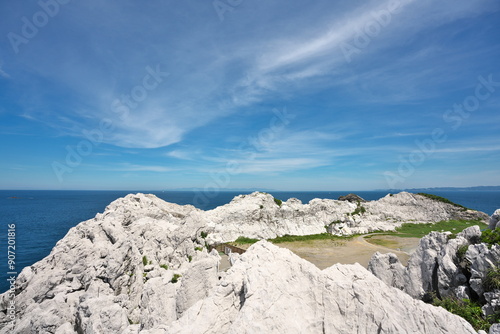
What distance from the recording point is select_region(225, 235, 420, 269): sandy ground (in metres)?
28.9

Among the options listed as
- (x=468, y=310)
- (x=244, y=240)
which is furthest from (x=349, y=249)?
(x=468, y=310)

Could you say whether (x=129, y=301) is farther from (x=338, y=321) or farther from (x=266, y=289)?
(x=338, y=321)

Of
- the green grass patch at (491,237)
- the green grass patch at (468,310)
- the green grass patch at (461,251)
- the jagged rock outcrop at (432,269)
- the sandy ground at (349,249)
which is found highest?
the green grass patch at (491,237)

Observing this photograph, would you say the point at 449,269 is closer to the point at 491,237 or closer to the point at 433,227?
the point at 491,237

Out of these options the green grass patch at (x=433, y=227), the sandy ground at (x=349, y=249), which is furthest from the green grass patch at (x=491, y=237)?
the green grass patch at (x=433, y=227)

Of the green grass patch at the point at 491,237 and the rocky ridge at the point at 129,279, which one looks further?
the green grass patch at the point at 491,237

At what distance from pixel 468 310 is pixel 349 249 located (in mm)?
22586

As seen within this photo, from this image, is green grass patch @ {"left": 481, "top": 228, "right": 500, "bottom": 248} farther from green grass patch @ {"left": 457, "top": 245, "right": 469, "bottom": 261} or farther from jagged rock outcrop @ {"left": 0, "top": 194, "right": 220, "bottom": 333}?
jagged rock outcrop @ {"left": 0, "top": 194, "right": 220, "bottom": 333}

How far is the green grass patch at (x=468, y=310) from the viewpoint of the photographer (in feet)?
37.4

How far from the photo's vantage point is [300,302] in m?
9.41

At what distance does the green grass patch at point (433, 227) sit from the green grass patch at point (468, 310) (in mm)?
33669

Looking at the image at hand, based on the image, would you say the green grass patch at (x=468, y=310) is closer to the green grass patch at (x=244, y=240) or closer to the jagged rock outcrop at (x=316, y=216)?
the green grass patch at (x=244, y=240)

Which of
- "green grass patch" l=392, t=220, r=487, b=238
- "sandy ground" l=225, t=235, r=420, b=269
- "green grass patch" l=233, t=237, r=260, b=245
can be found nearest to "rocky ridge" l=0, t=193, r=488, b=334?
"green grass patch" l=233, t=237, r=260, b=245

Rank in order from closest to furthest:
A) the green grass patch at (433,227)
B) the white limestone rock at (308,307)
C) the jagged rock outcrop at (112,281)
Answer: the white limestone rock at (308,307) < the jagged rock outcrop at (112,281) < the green grass patch at (433,227)
